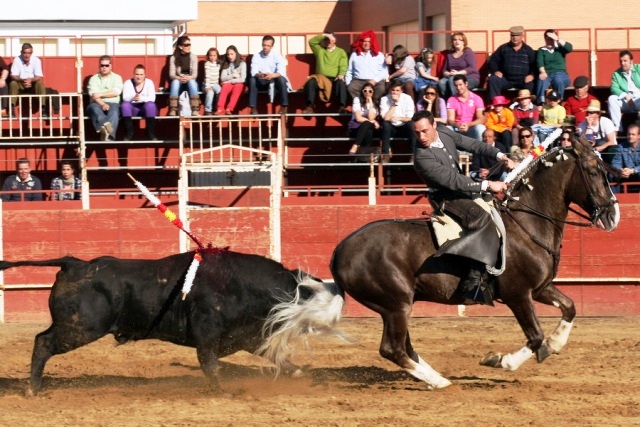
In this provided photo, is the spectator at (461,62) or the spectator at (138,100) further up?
the spectator at (461,62)

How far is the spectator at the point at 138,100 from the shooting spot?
15.9m

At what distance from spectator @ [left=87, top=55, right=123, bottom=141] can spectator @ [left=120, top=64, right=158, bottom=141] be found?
0.39ft

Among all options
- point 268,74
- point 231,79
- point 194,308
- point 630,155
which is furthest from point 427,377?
point 231,79

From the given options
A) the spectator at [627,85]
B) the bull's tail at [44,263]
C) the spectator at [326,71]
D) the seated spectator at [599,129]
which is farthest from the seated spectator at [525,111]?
the bull's tail at [44,263]

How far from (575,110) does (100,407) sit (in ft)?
29.5

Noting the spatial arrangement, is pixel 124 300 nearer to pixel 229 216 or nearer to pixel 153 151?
pixel 229 216

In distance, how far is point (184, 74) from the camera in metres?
16.2

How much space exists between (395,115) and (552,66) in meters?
2.30

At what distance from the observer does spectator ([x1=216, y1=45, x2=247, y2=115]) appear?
16266 millimetres

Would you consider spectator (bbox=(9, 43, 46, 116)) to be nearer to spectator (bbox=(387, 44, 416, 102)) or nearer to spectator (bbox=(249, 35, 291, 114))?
spectator (bbox=(249, 35, 291, 114))

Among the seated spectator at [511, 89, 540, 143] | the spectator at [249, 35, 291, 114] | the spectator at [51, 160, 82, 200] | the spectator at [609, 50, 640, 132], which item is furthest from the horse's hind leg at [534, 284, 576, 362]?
the spectator at [249, 35, 291, 114]

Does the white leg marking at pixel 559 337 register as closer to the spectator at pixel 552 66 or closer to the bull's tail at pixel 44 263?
the bull's tail at pixel 44 263

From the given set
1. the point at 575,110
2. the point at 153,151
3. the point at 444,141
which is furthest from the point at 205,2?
the point at 444,141

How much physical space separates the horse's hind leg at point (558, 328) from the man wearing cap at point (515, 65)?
7338 millimetres
